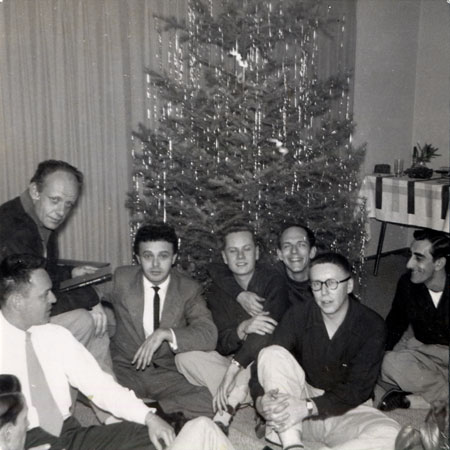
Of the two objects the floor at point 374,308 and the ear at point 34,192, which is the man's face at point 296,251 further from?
the ear at point 34,192

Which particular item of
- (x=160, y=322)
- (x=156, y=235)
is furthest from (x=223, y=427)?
(x=156, y=235)

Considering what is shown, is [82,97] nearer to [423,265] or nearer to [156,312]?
[156,312]

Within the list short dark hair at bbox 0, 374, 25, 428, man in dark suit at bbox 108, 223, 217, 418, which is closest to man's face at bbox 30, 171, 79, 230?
man in dark suit at bbox 108, 223, 217, 418

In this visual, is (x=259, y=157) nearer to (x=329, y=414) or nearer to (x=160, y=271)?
A: (x=160, y=271)

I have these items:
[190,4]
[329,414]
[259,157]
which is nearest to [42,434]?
[329,414]

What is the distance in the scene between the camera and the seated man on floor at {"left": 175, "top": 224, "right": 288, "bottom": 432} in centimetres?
234

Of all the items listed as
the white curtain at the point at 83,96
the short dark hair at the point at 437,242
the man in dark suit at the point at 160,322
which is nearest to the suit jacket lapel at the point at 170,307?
the man in dark suit at the point at 160,322

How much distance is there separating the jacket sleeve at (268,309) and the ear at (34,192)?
1.06 m

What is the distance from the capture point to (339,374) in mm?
2186

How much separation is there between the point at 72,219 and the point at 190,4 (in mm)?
1580

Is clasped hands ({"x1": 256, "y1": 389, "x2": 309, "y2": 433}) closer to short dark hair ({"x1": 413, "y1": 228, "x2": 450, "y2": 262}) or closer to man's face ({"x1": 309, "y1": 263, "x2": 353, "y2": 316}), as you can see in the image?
man's face ({"x1": 309, "y1": 263, "x2": 353, "y2": 316})

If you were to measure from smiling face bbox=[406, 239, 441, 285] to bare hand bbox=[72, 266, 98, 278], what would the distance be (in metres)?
1.46

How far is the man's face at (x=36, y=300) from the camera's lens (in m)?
1.82

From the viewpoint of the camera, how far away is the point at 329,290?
7.12 feet
